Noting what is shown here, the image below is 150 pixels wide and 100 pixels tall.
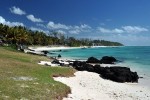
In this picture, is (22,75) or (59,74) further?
(59,74)

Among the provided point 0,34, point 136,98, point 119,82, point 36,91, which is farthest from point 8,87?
point 0,34

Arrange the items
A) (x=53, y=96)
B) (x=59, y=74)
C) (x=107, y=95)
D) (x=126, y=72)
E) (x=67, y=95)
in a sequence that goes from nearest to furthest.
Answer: (x=53, y=96) → (x=67, y=95) → (x=107, y=95) → (x=59, y=74) → (x=126, y=72)

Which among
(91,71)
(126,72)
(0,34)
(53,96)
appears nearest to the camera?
(53,96)

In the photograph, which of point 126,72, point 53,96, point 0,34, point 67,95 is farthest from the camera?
point 0,34

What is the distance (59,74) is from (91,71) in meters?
12.3

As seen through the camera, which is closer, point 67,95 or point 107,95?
point 67,95

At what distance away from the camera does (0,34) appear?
141875mm

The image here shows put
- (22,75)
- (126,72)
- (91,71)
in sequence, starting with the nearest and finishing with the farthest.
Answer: (22,75) → (126,72) → (91,71)

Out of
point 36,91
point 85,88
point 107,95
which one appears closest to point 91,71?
point 85,88

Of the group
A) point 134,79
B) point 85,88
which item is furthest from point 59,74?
point 134,79

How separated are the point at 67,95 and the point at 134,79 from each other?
1712 cm

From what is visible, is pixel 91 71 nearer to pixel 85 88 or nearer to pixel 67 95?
pixel 85 88

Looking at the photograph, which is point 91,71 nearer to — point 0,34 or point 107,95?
point 107,95

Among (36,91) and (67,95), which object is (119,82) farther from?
(36,91)
